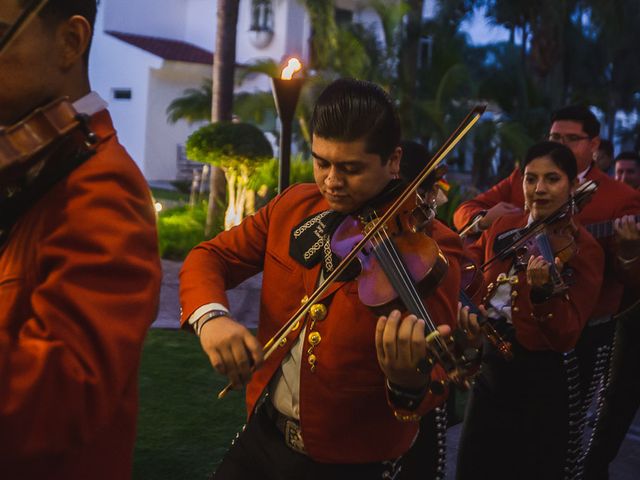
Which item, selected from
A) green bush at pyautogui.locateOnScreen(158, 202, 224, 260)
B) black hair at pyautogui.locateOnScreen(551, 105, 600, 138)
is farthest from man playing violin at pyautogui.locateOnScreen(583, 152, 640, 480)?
green bush at pyautogui.locateOnScreen(158, 202, 224, 260)

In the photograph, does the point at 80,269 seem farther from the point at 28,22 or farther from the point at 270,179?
the point at 270,179

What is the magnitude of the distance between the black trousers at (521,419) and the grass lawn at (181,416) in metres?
1.47

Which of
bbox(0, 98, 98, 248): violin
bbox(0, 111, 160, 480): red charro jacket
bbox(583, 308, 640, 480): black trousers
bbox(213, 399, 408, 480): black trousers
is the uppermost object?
bbox(0, 98, 98, 248): violin

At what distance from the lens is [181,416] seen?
5.30 meters

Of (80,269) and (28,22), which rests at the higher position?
(28,22)

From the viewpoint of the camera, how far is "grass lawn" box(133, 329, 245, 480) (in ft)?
14.8

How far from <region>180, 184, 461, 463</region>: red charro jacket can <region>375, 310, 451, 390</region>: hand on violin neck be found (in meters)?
0.22

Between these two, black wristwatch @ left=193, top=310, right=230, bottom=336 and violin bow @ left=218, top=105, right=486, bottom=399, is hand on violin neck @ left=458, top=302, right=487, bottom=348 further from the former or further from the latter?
black wristwatch @ left=193, top=310, right=230, bottom=336

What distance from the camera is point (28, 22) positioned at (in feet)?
4.50

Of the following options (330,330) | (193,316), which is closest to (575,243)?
(330,330)

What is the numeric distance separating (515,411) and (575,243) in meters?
0.77

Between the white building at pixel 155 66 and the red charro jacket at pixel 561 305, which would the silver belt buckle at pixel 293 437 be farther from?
the white building at pixel 155 66

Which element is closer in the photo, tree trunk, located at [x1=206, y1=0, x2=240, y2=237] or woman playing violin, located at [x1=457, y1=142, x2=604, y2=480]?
woman playing violin, located at [x1=457, y1=142, x2=604, y2=480]

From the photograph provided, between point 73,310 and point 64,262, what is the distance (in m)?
0.08
